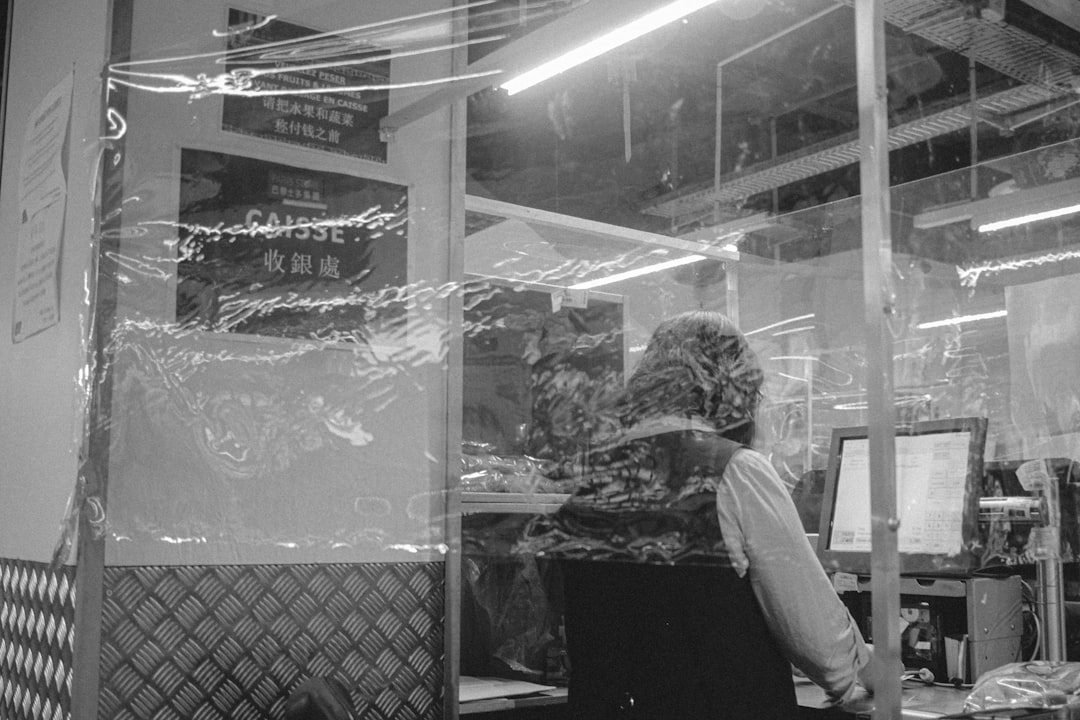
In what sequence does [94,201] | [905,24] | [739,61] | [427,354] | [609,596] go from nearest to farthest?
1. [94,201]
2. [609,596]
3. [427,354]
4. [739,61]
5. [905,24]

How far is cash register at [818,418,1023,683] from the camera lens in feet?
6.77

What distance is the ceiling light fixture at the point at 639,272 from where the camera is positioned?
2.41 m

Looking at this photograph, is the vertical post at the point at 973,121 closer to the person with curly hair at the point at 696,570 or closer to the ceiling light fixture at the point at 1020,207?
the ceiling light fixture at the point at 1020,207

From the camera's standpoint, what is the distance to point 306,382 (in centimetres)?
185

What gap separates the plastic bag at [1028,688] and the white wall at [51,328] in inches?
63.3

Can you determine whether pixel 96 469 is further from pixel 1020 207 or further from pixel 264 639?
pixel 1020 207

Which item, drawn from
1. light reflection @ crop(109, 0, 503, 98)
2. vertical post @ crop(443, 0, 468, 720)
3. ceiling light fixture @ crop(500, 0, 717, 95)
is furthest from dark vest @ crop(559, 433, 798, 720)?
light reflection @ crop(109, 0, 503, 98)

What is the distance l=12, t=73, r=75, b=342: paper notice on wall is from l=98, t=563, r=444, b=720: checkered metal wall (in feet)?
1.81

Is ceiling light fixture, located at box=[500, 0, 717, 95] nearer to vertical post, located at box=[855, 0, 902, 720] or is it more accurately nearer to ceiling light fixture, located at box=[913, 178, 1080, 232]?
vertical post, located at box=[855, 0, 902, 720]

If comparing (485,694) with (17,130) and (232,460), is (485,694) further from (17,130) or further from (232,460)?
(17,130)

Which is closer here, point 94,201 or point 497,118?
point 94,201

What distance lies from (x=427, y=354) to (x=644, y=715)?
2.72 ft

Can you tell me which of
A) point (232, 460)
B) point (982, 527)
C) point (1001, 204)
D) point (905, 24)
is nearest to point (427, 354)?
point (232, 460)

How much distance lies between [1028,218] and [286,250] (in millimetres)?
2998
